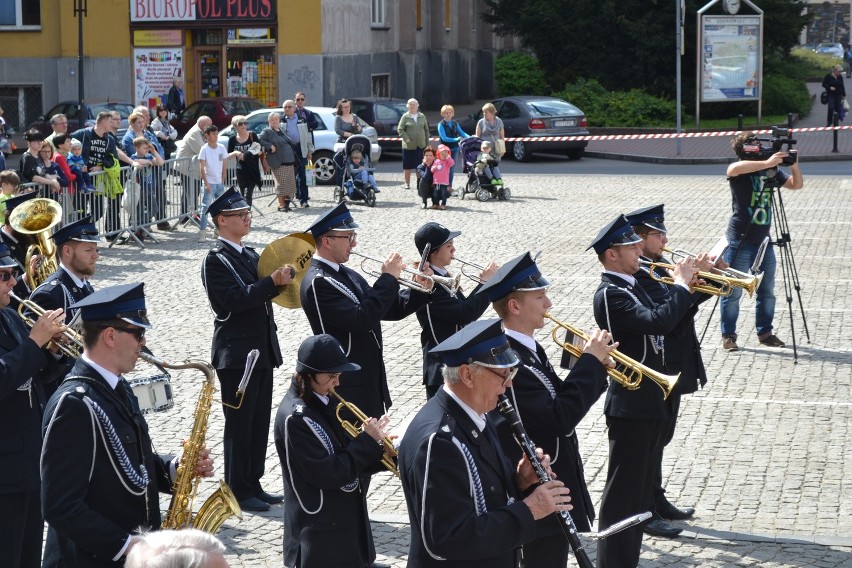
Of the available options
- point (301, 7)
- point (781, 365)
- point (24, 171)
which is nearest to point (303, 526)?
point (781, 365)

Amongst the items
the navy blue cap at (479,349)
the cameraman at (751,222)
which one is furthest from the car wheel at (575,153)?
the navy blue cap at (479,349)

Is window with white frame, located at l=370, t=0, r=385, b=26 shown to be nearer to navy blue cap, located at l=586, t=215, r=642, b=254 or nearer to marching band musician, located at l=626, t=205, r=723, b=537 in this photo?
marching band musician, located at l=626, t=205, r=723, b=537

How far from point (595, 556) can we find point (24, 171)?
12.6 metres

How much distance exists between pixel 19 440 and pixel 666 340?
13.1 feet

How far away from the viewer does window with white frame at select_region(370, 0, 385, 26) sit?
43156 mm

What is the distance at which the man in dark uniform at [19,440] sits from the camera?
19.8 feet

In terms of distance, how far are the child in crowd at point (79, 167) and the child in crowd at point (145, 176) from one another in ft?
4.39

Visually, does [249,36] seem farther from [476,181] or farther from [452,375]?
[452,375]

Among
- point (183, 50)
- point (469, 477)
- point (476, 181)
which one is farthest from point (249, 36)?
point (469, 477)

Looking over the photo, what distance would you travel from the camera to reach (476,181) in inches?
985

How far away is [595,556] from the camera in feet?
25.6

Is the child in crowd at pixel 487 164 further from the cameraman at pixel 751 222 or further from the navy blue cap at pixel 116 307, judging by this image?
the navy blue cap at pixel 116 307

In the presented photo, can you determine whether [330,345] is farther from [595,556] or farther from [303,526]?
[595,556]

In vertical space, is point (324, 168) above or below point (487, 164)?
below
